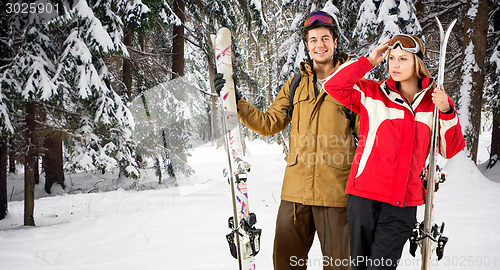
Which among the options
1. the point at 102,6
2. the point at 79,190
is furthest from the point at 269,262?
the point at 79,190

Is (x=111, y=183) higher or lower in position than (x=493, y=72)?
lower

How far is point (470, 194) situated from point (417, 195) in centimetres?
519

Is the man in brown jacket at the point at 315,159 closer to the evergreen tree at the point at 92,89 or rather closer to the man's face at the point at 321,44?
the man's face at the point at 321,44

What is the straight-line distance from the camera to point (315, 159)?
2311 mm

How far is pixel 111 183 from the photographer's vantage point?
11.4 metres

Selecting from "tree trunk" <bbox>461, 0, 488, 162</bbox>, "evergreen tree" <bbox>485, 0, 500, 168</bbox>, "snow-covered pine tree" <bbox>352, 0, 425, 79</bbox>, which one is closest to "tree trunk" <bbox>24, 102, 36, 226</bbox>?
"snow-covered pine tree" <bbox>352, 0, 425, 79</bbox>

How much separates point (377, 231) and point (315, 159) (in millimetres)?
616

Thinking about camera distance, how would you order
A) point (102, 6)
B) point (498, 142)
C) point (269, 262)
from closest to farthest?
point (269, 262) → point (102, 6) → point (498, 142)

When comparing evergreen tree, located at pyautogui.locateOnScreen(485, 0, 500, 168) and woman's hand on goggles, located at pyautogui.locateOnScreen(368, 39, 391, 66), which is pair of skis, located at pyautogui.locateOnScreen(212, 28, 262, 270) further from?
evergreen tree, located at pyautogui.locateOnScreen(485, 0, 500, 168)

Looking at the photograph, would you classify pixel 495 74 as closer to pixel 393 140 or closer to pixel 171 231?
pixel 393 140

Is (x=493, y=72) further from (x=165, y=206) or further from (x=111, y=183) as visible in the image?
(x=111, y=183)

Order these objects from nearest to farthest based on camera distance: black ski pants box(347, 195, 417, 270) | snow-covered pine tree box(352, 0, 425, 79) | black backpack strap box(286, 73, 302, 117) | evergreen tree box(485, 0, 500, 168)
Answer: black ski pants box(347, 195, 417, 270) < black backpack strap box(286, 73, 302, 117) < snow-covered pine tree box(352, 0, 425, 79) < evergreen tree box(485, 0, 500, 168)

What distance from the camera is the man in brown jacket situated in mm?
2250

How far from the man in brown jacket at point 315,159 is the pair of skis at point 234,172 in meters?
0.10
